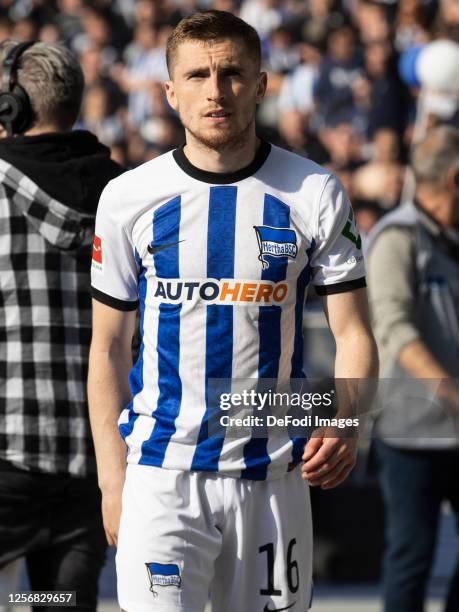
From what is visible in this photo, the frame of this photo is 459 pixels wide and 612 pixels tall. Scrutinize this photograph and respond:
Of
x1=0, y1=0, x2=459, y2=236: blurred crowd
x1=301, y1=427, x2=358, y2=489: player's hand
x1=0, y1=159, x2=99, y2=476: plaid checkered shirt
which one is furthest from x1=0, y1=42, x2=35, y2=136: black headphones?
x1=0, y1=0, x2=459, y2=236: blurred crowd

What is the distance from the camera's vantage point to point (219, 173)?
3164 millimetres

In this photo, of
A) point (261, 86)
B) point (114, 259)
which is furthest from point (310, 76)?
point (114, 259)

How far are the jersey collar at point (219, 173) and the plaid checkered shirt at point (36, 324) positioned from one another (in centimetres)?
63

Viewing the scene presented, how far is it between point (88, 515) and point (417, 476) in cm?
156

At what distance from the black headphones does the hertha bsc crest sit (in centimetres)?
104

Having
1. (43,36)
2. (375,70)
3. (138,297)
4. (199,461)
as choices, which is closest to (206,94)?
(138,297)

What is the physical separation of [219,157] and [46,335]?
0.92 meters

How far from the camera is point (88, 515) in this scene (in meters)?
3.78

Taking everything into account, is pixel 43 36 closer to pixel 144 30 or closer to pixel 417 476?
pixel 144 30

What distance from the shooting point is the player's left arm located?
10.1 ft

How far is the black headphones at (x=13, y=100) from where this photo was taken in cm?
371

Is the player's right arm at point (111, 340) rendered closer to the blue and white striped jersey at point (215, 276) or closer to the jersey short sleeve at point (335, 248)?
the blue and white striped jersey at point (215, 276)

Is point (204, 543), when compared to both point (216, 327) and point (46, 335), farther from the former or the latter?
point (46, 335)

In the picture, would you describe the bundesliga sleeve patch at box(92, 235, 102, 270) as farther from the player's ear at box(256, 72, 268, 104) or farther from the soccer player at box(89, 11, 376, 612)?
the player's ear at box(256, 72, 268, 104)
